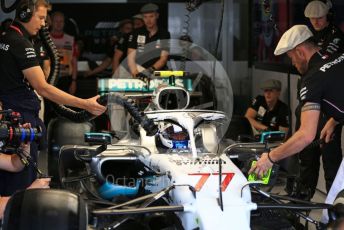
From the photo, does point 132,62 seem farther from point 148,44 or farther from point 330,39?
point 330,39

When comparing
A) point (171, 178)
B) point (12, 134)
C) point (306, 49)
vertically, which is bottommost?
point (171, 178)

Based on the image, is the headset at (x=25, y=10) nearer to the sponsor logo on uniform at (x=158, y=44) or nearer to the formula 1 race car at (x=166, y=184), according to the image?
the formula 1 race car at (x=166, y=184)

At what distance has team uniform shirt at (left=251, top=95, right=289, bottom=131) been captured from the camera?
308 inches

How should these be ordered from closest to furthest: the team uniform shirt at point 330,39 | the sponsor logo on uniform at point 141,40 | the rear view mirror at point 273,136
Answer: the rear view mirror at point 273,136 < the team uniform shirt at point 330,39 < the sponsor logo on uniform at point 141,40

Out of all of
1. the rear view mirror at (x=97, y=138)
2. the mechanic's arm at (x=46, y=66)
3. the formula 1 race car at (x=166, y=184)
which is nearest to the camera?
the formula 1 race car at (x=166, y=184)

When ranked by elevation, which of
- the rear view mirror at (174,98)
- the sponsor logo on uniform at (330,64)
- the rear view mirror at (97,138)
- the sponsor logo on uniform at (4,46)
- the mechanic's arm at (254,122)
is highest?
the sponsor logo on uniform at (4,46)

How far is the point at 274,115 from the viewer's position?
313 inches

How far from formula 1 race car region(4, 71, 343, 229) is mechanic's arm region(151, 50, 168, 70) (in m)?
2.50

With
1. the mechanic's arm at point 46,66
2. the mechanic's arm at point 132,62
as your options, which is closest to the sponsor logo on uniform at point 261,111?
the mechanic's arm at point 132,62

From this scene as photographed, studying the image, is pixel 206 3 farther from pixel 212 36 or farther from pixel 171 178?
pixel 171 178

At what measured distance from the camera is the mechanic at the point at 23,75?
5.48m

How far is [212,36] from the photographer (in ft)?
42.2

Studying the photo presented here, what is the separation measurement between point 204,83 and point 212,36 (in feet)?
12.7

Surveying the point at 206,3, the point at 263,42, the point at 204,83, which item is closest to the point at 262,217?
the point at 204,83
